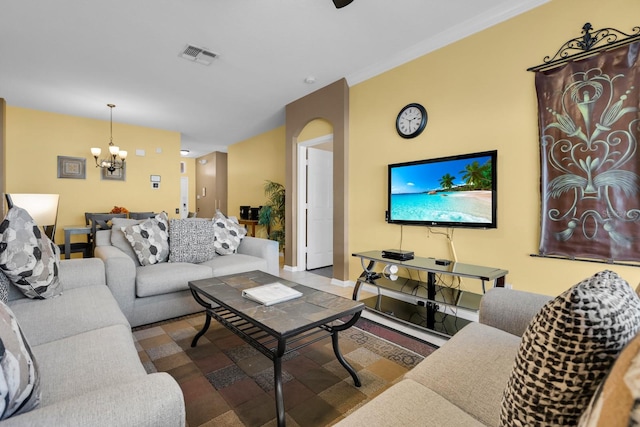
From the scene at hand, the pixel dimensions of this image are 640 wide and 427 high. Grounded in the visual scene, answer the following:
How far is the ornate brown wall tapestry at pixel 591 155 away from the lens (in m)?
1.95

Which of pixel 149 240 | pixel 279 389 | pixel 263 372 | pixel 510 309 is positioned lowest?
pixel 263 372

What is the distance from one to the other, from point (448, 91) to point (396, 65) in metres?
0.76

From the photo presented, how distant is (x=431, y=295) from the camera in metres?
2.50

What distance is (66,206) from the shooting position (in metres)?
5.25

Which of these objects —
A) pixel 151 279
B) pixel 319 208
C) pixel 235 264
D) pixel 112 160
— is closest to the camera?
pixel 151 279

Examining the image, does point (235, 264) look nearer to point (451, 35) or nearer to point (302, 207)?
point (302, 207)

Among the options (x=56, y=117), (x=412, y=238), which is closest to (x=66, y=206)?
(x=56, y=117)

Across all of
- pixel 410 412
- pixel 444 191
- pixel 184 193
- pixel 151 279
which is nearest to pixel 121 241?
pixel 151 279

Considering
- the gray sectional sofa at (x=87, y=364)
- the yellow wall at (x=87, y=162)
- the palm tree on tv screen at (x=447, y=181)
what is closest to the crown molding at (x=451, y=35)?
the palm tree on tv screen at (x=447, y=181)

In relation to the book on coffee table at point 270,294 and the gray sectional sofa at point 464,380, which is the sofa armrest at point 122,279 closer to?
the book on coffee table at point 270,294

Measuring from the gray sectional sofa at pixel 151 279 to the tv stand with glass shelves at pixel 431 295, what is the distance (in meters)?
1.36

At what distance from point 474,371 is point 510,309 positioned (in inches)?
20.9

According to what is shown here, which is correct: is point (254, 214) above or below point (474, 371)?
above

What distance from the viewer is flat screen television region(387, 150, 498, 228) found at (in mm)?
2578
